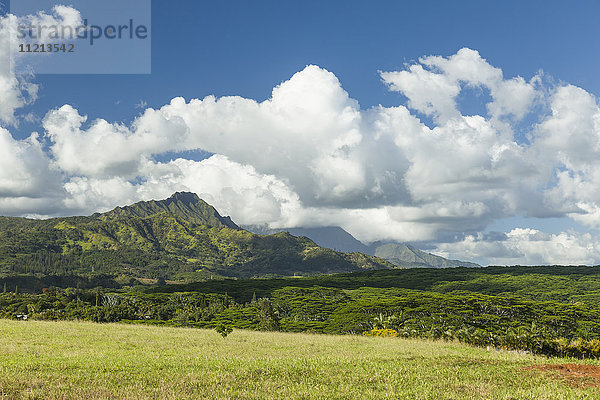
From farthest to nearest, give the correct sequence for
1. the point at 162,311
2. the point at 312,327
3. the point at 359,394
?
the point at 162,311, the point at 312,327, the point at 359,394

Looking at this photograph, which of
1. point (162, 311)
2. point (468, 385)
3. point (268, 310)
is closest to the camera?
point (468, 385)

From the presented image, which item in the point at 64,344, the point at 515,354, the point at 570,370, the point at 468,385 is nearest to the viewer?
the point at 468,385

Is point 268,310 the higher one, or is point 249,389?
point 249,389

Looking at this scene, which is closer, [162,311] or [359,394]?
[359,394]

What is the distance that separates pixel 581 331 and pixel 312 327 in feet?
218

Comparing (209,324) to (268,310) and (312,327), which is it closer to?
(312,327)

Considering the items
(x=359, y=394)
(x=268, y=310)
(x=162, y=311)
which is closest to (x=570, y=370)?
(x=359, y=394)

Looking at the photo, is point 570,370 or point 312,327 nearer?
point 570,370

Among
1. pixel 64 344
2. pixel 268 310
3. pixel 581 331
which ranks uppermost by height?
pixel 64 344

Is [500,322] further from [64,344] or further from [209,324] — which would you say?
[64,344]

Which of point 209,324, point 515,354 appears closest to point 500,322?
point 209,324

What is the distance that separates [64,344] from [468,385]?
2861cm

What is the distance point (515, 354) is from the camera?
2892cm

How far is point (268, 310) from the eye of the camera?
287ft
